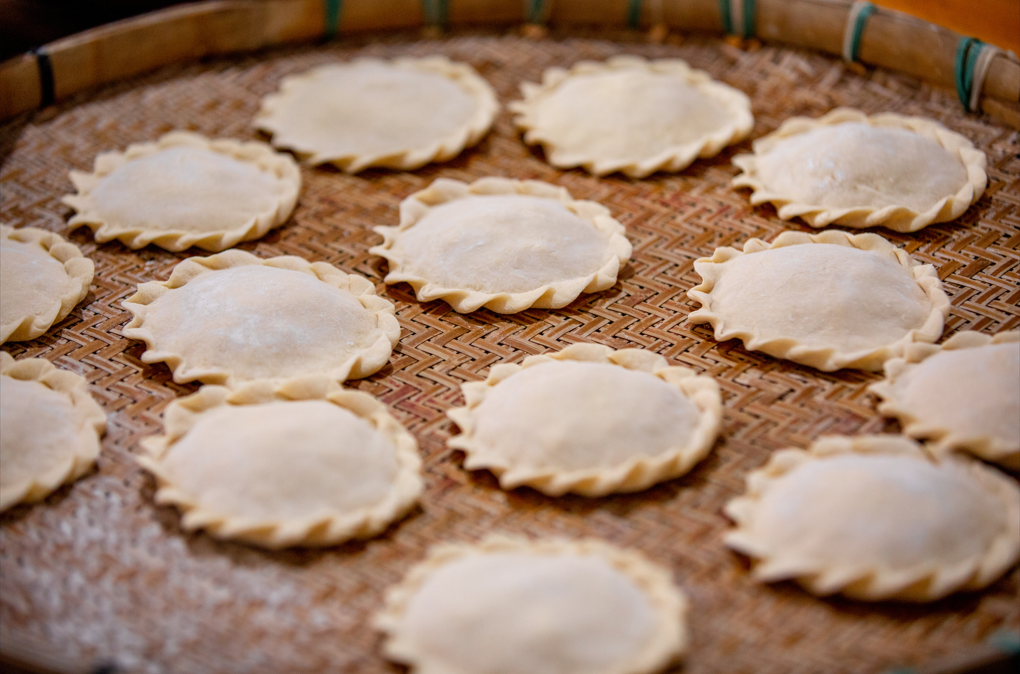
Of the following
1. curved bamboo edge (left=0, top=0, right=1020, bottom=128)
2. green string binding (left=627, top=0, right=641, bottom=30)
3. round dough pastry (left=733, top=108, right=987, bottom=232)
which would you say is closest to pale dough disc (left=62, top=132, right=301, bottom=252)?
curved bamboo edge (left=0, top=0, right=1020, bottom=128)

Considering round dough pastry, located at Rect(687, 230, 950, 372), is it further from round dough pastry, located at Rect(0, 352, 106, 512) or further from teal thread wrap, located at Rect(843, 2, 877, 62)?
round dough pastry, located at Rect(0, 352, 106, 512)

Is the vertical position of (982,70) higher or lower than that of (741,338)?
higher

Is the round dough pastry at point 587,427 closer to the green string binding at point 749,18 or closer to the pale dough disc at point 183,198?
the pale dough disc at point 183,198

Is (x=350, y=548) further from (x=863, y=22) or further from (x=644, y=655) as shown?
(x=863, y=22)

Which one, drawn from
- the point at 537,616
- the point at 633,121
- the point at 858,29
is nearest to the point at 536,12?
the point at 633,121

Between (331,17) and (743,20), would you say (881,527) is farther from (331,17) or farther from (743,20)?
(331,17)

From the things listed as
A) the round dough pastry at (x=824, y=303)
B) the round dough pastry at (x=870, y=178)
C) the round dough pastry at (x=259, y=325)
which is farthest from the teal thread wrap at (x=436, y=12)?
the round dough pastry at (x=824, y=303)

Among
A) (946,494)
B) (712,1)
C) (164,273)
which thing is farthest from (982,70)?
(164,273)
